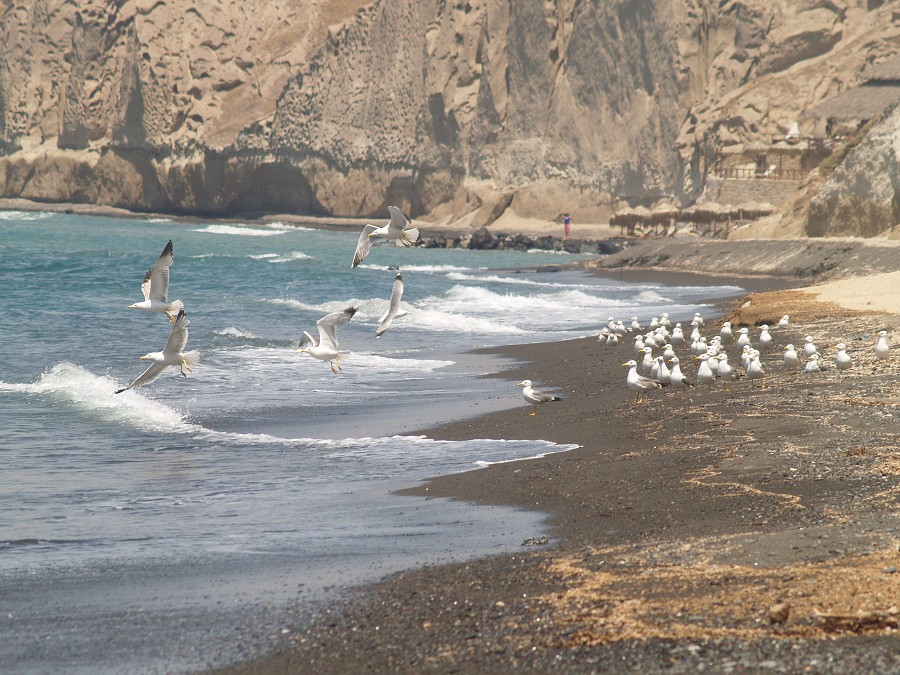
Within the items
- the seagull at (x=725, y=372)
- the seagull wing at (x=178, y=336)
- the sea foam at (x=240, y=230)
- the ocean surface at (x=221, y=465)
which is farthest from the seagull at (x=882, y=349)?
the sea foam at (x=240, y=230)

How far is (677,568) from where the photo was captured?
6016mm

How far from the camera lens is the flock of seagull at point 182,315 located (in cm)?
1171

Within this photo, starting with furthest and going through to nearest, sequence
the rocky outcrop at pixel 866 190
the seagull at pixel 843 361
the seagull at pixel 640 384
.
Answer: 1. the rocky outcrop at pixel 866 190
2. the seagull at pixel 640 384
3. the seagull at pixel 843 361

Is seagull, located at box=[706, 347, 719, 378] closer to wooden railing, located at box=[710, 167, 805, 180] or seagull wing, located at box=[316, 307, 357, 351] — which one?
seagull wing, located at box=[316, 307, 357, 351]

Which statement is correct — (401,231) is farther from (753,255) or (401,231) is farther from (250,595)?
(753,255)

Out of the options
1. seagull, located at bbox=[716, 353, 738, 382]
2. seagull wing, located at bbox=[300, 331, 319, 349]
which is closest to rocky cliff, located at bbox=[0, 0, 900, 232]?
seagull, located at bbox=[716, 353, 738, 382]

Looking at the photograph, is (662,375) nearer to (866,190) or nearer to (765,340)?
(765,340)

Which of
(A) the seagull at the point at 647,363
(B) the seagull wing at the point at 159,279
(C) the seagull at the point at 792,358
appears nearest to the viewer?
(B) the seagull wing at the point at 159,279

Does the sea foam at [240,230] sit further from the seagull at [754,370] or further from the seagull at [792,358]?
the seagull at [754,370]

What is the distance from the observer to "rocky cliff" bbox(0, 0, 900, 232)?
7400 centimetres

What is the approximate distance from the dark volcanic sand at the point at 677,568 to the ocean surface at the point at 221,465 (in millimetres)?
495

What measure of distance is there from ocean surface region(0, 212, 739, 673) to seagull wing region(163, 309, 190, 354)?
100cm

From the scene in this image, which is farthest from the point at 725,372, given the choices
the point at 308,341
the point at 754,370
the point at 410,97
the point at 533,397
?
the point at 410,97

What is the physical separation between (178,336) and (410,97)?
71.6 meters
